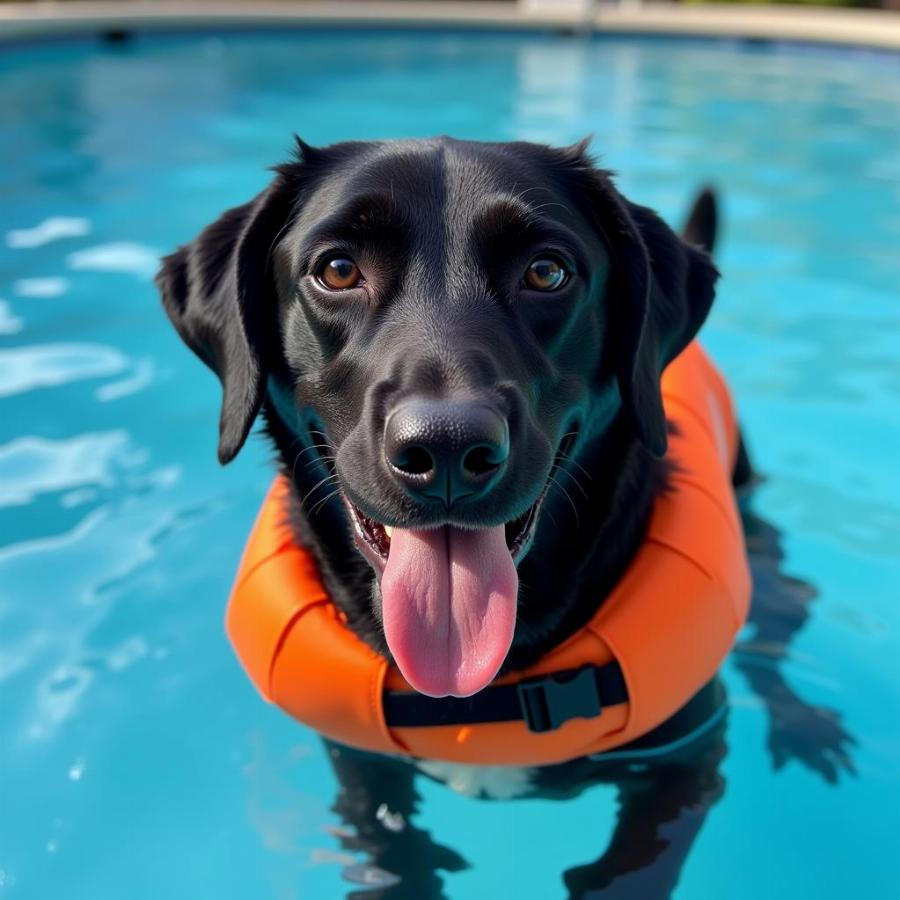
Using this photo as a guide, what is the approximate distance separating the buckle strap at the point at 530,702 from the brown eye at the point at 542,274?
855mm

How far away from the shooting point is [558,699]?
227 cm

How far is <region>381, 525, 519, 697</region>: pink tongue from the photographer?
192 cm

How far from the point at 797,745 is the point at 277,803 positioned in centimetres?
156

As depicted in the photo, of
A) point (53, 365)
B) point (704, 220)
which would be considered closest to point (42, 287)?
point (53, 365)

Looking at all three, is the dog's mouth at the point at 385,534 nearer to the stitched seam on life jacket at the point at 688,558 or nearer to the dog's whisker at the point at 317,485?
the dog's whisker at the point at 317,485

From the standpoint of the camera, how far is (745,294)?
609 centimetres

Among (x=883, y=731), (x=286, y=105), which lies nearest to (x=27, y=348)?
(x=883, y=731)

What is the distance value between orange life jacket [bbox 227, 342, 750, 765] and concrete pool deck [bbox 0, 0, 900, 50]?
1528 centimetres

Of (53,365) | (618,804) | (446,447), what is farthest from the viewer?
(53,365)

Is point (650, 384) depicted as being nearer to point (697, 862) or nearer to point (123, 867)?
point (697, 862)

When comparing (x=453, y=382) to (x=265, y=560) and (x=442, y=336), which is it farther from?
(x=265, y=560)

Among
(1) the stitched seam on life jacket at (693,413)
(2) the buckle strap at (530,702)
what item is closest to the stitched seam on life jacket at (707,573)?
(2) the buckle strap at (530,702)

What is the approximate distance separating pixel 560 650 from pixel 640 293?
0.84 m

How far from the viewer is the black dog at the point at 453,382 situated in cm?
186
